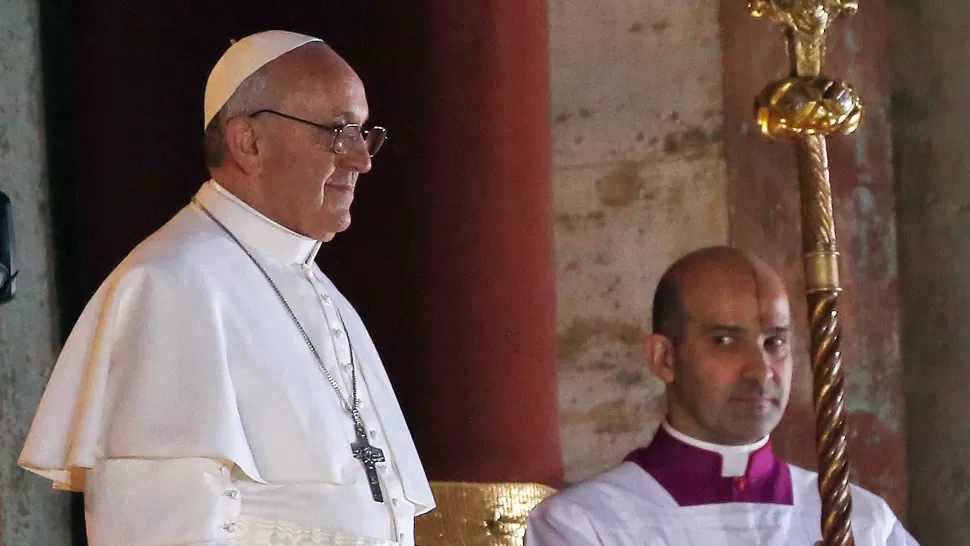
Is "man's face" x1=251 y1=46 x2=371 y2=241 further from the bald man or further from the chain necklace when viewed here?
the bald man

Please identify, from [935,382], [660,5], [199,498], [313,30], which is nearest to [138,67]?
[313,30]

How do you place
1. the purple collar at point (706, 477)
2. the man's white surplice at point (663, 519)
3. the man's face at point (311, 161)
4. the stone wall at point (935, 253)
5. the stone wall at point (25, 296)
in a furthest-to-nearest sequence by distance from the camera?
the stone wall at point (935, 253), the stone wall at point (25, 296), the purple collar at point (706, 477), the man's white surplice at point (663, 519), the man's face at point (311, 161)

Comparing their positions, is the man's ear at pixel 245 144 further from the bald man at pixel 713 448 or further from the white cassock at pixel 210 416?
the bald man at pixel 713 448

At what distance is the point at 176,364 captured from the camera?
3.00 m

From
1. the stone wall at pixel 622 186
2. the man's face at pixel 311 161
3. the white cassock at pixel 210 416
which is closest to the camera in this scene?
the white cassock at pixel 210 416

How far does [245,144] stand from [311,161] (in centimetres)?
16

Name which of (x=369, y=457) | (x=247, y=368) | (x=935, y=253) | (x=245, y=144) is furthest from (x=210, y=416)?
(x=935, y=253)

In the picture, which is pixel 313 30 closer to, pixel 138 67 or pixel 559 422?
pixel 138 67

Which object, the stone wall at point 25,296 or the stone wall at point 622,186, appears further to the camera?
the stone wall at point 622,186

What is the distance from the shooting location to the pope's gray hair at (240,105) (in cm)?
343

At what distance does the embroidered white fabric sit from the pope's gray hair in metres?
0.86

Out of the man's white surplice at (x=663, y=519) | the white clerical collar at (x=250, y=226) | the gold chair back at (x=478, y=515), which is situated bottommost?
the gold chair back at (x=478, y=515)

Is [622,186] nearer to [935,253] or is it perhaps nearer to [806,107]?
[935,253]

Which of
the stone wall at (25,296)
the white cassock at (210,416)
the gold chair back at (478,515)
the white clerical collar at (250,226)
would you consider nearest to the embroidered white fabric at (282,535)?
the white cassock at (210,416)
